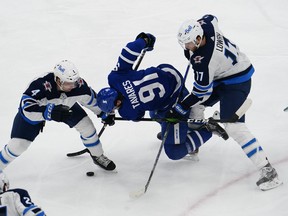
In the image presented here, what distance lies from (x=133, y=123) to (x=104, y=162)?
0.88 metres

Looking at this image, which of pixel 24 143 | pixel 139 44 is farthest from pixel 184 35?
pixel 24 143

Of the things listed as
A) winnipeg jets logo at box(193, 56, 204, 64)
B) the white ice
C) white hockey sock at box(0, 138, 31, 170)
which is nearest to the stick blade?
the white ice

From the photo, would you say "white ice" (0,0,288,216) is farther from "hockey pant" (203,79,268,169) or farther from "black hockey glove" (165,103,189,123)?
"black hockey glove" (165,103,189,123)

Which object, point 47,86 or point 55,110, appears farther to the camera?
point 47,86

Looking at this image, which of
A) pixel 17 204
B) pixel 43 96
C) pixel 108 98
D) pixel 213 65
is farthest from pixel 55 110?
pixel 213 65

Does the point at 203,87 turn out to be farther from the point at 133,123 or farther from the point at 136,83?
the point at 133,123

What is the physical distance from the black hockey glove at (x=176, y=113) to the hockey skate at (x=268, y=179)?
0.72 metres

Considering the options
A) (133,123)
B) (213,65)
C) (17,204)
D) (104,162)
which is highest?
(213,65)

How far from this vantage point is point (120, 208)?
Answer: 377cm

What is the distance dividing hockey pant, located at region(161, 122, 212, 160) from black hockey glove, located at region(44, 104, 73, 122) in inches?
33.8

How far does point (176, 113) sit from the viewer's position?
13.1 feet

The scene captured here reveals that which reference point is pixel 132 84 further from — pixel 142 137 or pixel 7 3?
pixel 7 3

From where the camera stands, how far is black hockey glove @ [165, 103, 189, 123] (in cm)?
396

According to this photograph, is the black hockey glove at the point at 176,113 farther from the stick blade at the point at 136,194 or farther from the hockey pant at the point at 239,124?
the stick blade at the point at 136,194
